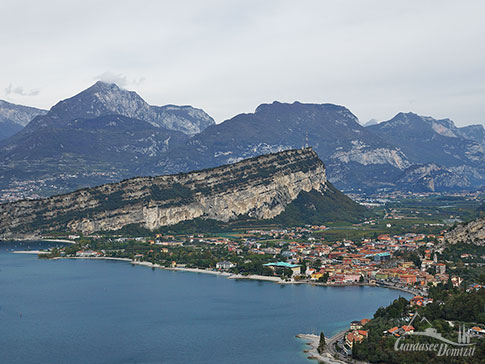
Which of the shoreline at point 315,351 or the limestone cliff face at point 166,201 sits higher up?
the limestone cliff face at point 166,201

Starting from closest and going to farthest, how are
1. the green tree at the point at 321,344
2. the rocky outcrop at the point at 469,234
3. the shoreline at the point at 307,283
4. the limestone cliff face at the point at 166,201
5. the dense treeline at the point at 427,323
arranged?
the dense treeline at the point at 427,323, the shoreline at the point at 307,283, the green tree at the point at 321,344, the rocky outcrop at the point at 469,234, the limestone cliff face at the point at 166,201

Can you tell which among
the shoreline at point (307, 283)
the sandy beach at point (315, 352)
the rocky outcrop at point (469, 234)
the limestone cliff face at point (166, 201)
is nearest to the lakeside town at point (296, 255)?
the shoreline at point (307, 283)

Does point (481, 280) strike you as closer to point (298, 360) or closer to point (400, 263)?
point (400, 263)

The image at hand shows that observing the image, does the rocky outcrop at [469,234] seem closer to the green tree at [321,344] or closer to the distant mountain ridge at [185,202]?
the green tree at [321,344]

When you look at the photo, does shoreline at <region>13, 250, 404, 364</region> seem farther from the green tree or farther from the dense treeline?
the dense treeline

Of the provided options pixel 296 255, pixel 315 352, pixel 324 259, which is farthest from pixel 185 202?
pixel 315 352

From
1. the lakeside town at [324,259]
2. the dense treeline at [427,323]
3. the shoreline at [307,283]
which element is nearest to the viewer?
the dense treeline at [427,323]

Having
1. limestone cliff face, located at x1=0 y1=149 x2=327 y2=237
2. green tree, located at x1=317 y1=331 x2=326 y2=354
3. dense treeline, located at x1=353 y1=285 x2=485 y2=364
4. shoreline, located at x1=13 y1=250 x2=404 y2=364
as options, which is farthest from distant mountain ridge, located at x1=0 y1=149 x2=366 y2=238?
green tree, located at x1=317 y1=331 x2=326 y2=354
